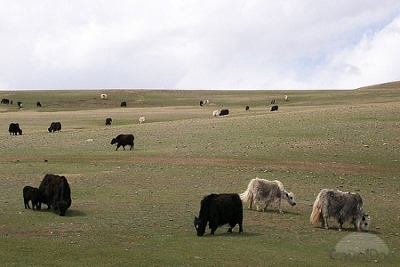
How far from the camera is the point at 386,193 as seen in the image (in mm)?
24297

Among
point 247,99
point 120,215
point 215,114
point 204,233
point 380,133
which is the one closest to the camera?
point 204,233

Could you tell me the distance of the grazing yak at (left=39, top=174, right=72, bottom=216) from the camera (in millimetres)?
18781

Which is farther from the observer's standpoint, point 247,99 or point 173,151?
point 247,99

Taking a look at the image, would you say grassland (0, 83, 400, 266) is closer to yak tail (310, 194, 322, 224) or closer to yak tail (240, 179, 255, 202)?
yak tail (310, 194, 322, 224)

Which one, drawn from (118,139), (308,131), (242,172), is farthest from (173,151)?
(308,131)

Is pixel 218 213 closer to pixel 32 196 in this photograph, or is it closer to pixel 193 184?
pixel 32 196

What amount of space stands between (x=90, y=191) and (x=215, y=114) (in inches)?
1658

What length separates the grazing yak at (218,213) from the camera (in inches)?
650

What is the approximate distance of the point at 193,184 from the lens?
2528cm

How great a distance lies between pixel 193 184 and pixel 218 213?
855 centimetres

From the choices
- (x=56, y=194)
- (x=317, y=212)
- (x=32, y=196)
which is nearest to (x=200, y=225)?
(x=317, y=212)

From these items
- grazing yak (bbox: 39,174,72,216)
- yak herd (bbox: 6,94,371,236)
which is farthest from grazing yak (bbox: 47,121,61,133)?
grazing yak (bbox: 39,174,72,216)

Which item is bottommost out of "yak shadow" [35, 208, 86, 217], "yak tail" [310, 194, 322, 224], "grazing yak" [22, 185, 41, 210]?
"yak tail" [310, 194, 322, 224]

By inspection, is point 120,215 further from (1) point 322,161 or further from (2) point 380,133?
(2) point 380,133
